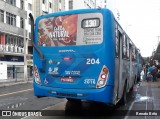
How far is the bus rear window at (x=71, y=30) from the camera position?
30.1 feet

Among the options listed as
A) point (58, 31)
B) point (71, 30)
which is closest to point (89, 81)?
point (71, 30)

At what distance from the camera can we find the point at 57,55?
959 centimetres

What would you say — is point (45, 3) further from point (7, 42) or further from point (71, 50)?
point (71, 50)

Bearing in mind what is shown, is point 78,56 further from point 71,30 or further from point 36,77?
point 36,77

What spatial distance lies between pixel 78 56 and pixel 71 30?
0.80 metres

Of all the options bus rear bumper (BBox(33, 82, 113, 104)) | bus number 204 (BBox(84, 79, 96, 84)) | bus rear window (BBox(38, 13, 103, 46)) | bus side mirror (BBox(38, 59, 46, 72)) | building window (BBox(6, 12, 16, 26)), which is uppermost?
building window (BBox(6, 12, 16, 26))

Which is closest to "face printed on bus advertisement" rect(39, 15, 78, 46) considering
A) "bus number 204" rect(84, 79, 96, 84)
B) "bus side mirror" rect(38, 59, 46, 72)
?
"bus side mirror" rect(38, 59, 46, 72)

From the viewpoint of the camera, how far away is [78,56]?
930 cm

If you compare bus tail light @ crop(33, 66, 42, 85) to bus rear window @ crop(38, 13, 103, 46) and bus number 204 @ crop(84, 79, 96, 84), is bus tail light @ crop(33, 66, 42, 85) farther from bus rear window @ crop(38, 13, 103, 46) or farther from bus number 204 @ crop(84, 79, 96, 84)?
bus number 204 @ crop(84, 79, 96, 84)

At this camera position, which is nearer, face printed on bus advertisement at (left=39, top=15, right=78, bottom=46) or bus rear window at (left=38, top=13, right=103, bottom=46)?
bus rear window at (left=38, top=13, right=103, bottom=46)

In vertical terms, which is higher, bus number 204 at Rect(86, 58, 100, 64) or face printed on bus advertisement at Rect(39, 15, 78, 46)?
face printed on bus advertisement at Rect(39, 15, 78, 46)

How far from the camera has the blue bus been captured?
9.03m

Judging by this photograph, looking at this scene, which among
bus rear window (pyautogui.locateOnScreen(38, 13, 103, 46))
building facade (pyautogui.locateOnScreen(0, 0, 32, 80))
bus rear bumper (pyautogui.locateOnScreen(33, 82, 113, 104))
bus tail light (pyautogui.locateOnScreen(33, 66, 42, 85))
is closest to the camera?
bus rear bumper (pyautogui.locateOnScreen(33, 82, 113, 104))

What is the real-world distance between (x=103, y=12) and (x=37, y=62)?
2.55 metres
